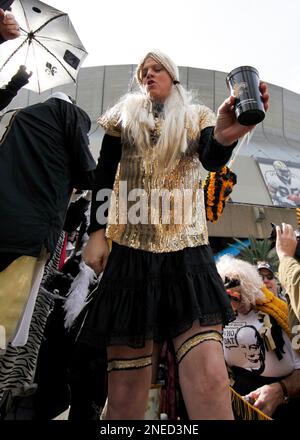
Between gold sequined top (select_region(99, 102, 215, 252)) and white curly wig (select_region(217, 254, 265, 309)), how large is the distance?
1.62 m

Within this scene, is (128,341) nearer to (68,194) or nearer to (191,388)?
(191,388)

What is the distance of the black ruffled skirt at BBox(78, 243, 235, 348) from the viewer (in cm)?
137

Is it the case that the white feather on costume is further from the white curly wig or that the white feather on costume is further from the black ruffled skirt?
the white curly wig

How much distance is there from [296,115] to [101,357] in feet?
103

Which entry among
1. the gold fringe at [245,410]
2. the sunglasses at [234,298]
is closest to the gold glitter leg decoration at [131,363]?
the gold fringe at [245,410]

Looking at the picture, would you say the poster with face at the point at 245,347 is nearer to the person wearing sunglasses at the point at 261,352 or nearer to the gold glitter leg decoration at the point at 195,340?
the person wearing sunglasses at the point at 261,352

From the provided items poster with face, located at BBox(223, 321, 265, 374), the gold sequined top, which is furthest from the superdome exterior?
the gold sequined top

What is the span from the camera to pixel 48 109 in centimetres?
193

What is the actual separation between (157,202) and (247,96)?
58cm

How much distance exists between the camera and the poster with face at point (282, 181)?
19.4 m

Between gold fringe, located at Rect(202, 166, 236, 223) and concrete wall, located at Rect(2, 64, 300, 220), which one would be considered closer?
gold fringe, located at Rect(202, 166, 236, 223)

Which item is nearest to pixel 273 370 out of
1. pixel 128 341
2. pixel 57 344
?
pixel 57 344

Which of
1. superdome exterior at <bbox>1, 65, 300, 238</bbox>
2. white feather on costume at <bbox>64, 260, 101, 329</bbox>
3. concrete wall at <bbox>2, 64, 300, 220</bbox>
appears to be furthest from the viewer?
concrete wall at <bbox>2, 64, 300, 220</bbox>

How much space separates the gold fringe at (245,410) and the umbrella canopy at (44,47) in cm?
363
